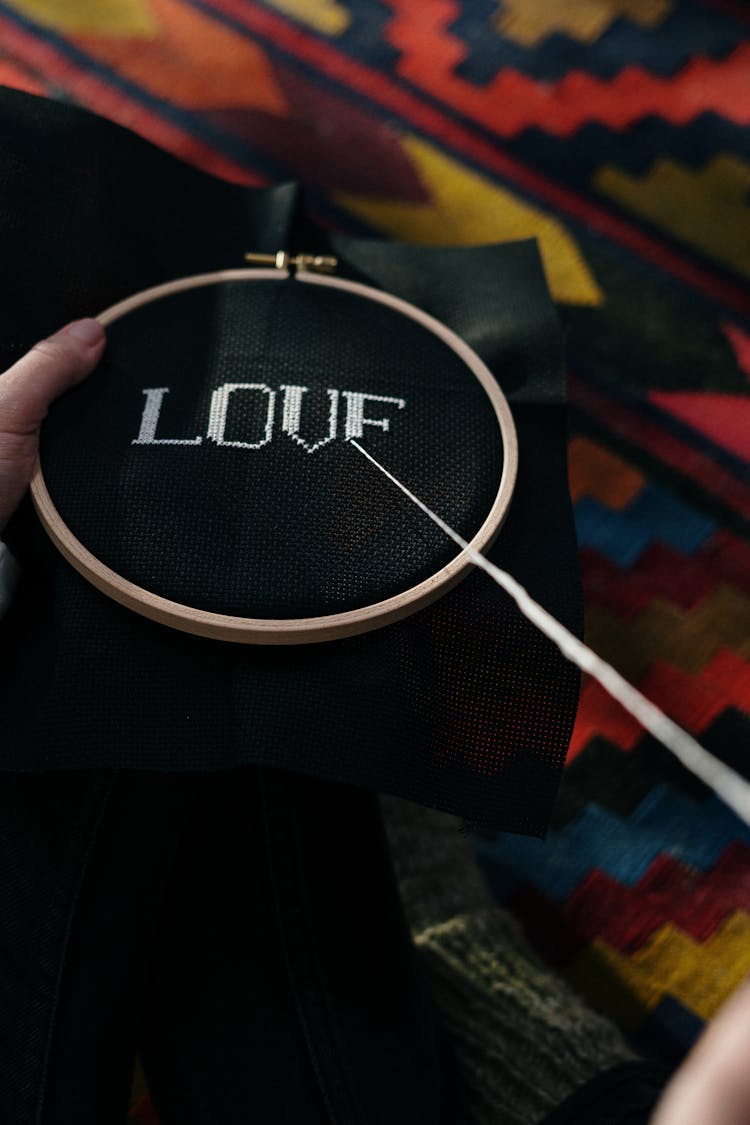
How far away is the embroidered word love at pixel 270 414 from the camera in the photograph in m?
0.56

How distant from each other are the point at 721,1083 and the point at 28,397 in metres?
0.49

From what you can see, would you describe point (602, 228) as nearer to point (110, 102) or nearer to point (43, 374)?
point (110, 102)

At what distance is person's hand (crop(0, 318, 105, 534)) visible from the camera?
0.55 meters

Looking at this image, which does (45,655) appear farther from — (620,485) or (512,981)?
(620,485)

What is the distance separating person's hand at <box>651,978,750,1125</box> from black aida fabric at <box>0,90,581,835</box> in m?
0.25

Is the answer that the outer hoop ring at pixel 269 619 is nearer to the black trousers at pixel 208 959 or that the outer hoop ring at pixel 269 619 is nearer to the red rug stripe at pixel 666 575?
the black trousers at pixel 208 959

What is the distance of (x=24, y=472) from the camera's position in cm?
55

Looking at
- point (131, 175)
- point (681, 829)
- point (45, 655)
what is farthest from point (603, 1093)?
point (131, 175)

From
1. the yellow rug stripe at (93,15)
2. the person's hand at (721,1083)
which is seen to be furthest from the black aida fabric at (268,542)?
the yellow rug stripe at (93,15)

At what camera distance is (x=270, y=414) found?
1.86ft

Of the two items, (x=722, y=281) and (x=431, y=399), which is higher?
(x=722, y=281)

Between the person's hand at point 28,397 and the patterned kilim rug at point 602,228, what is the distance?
0.50 meters

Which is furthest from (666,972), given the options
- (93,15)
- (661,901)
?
(93,15)

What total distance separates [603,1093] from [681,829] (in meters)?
0.25
